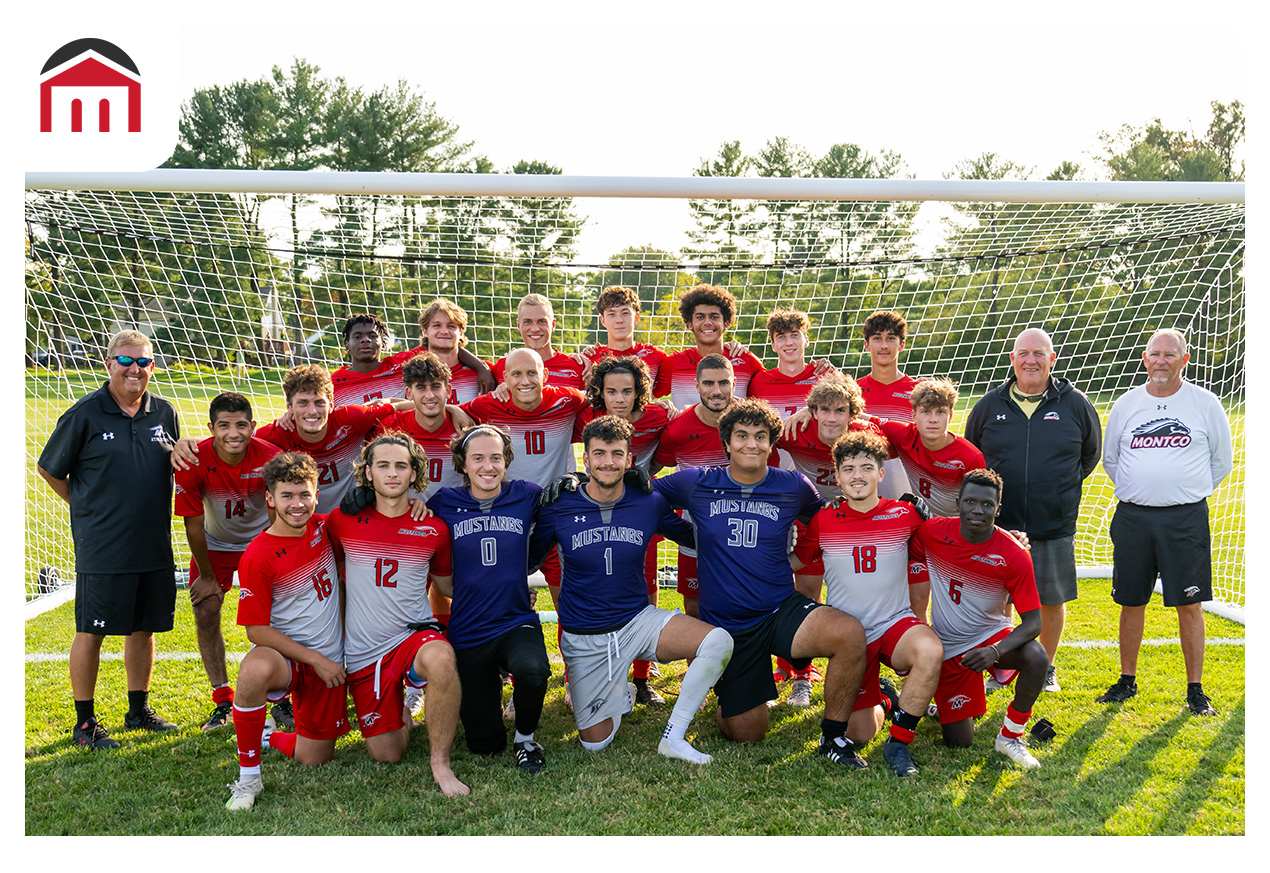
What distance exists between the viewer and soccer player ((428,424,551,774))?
3.91 m

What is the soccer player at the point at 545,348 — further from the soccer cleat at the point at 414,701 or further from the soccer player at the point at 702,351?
the soccer cleat at the point at 414,701

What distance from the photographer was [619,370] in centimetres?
446

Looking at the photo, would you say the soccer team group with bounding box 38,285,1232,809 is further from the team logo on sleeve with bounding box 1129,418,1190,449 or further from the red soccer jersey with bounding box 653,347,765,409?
the red soccer jersey with bounding box 653,347,765,409

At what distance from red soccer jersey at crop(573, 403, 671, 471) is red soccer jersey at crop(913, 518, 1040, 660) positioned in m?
Answer: 1.46

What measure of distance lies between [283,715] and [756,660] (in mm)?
2505

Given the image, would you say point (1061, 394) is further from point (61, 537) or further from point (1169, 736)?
point (61, 537)

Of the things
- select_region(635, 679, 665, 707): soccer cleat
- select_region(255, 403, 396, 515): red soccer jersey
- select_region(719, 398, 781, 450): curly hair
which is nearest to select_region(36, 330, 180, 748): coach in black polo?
select_region(255, 403, 396, 515): red soccer jersey

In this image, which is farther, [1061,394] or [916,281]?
[916,281]

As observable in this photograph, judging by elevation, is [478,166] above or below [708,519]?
above

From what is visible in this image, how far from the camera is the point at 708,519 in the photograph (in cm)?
410

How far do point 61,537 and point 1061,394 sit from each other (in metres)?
8.40

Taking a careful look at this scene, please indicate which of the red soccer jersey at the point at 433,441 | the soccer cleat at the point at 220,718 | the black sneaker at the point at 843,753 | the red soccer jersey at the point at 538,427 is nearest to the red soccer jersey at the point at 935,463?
the black sneaker at the point at 843,753

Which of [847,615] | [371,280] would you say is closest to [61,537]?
[371,280]

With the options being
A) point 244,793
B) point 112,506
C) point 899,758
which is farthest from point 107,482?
point 899,758
